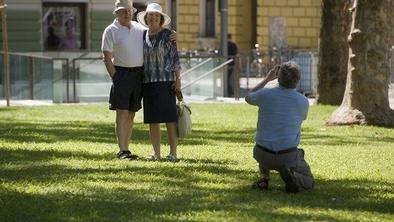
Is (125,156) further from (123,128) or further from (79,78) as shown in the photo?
(79,78)

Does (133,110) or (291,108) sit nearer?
(291,108)

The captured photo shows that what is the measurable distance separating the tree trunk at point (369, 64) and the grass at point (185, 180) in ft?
2.95

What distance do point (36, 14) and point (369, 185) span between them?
25.8 m

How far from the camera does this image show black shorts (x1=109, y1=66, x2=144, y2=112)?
1255 centimetres

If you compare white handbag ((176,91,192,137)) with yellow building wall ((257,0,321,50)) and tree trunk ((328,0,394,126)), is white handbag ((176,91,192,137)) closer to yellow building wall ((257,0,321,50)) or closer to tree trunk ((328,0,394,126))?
tree trunk ((328,0,394,126))

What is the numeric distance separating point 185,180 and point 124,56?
7.00 ft

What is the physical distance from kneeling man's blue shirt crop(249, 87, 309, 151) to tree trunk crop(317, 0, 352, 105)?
1348 cm

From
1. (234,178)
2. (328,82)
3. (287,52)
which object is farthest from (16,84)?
(234,178)

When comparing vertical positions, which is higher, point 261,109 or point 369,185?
point 261,109

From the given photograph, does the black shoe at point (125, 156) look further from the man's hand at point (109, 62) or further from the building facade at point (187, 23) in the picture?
the building facade at point (187, 23)

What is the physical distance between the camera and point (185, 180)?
10.8 metres

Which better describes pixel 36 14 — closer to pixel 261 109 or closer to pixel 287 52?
pixel 287 52

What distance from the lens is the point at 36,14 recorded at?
1403 inches

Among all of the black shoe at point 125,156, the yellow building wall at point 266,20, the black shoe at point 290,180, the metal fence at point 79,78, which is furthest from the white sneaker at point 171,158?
the yellow building wall at point 266,20
